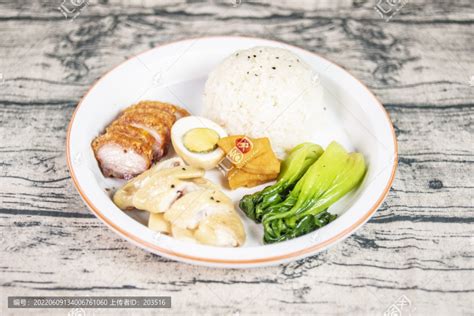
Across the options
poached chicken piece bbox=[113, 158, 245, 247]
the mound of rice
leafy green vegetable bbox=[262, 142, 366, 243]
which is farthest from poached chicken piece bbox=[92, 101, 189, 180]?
leafy green vegetable bbox=[262, 142, 366, 243]

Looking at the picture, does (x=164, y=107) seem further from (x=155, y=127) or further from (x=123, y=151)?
(x=123, y=151)

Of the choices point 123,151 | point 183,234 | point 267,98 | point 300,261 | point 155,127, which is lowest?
point 300,261

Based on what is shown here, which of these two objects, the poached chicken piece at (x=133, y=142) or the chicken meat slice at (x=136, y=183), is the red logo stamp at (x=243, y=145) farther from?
the poached chicken piece at (x=133, y=142)

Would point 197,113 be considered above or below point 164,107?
below

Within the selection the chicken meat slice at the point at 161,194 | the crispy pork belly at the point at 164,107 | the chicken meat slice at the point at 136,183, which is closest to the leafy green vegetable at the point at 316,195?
the chicken meat slice at the point at 161,194

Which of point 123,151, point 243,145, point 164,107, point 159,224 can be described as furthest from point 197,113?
point 159,224

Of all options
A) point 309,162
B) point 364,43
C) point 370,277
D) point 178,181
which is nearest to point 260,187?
point 309,162

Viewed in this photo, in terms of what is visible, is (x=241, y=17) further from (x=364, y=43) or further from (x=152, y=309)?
(x=152, y=309)

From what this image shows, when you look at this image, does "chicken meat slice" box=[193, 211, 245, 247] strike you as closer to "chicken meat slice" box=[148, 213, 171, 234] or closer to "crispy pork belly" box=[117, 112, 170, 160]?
"chicken meat slice" box=[148, 213, 171, 234]
